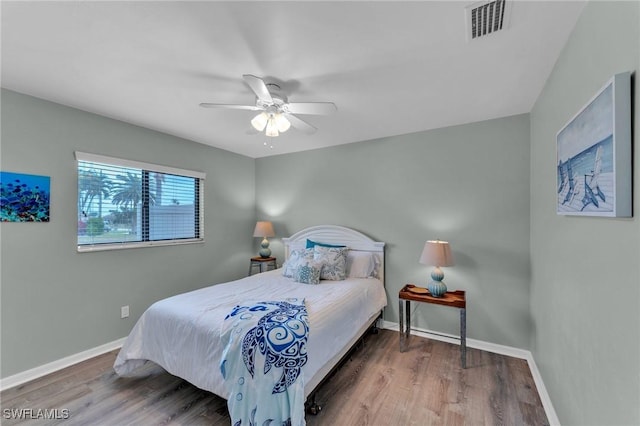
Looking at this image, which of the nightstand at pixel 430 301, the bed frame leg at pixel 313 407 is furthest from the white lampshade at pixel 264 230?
the bed frame leg at pixel 313 407

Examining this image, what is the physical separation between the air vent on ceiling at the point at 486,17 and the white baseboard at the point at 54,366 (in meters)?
4.21

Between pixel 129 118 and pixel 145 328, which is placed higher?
pixel 129 118

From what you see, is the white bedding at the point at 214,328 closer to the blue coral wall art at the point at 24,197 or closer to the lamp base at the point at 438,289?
the lamp base at the point at 438,289

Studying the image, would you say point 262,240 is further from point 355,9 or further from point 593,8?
point 593,8

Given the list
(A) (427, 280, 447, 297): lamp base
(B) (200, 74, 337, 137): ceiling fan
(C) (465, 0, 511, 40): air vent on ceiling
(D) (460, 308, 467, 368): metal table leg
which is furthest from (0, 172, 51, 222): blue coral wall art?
(D) (460, 308, 467, 368): metal table leg

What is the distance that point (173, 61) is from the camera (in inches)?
71.1

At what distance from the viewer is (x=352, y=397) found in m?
2.05

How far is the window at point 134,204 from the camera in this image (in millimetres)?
2709

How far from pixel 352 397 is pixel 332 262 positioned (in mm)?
1439

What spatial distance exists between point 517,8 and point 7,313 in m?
4.26

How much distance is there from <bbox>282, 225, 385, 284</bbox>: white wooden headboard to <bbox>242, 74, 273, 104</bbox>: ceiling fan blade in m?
2.10

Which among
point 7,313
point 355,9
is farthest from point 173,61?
point 7,313

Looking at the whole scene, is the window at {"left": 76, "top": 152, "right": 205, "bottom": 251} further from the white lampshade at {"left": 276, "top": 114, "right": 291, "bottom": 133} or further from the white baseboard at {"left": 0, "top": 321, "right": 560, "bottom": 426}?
the white lampshade at {"left": 276, "top": 114, "right": 291, "bottom": 133}

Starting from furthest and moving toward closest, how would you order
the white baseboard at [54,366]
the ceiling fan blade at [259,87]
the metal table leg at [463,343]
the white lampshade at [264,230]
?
the white lampshade at [264,230] < the metal table leg at [463,343] < the white baseboard at [54,366] < the ceiling fan blade at [259,87]
